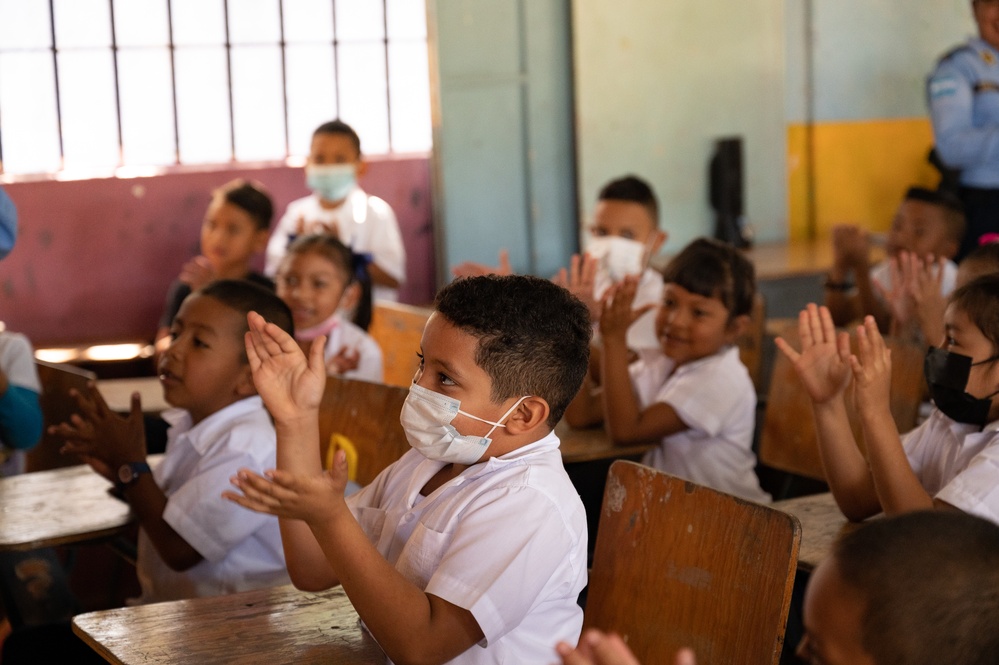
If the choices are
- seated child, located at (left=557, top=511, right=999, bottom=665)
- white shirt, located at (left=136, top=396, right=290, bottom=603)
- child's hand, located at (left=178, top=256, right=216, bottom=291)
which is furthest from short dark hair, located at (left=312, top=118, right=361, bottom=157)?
seated child, located at (left=557, top=511, right=999, bottom=665)

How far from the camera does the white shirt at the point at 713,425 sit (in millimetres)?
2863

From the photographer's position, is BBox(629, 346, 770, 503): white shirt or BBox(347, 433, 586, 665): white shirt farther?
BBox(629, 346, 770, 503): white shirt

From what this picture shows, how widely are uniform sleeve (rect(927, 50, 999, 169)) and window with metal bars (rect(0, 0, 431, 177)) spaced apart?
8.99 feet

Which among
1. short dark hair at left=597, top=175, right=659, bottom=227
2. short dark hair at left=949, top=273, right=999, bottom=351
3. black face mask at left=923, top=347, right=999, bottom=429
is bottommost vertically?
black face mask at left=923, top=347, right=999, bottom=429

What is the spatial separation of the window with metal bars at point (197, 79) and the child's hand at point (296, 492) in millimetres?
4479

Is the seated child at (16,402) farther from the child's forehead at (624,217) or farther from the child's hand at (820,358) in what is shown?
the child's forehead at (624,217)

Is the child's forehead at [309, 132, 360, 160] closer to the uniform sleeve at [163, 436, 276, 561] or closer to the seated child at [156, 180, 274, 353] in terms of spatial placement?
the seated child at [156, 180, 274, 353]

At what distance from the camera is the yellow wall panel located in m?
6.95

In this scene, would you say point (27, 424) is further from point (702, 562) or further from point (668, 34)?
point (668, 34)

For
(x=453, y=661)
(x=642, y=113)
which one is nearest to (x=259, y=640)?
(x=453, y=661)

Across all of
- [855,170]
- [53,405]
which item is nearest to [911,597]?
[53,405]

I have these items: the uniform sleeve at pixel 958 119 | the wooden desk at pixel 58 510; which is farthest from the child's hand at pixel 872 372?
the uniform sleeve at pixel 958 119

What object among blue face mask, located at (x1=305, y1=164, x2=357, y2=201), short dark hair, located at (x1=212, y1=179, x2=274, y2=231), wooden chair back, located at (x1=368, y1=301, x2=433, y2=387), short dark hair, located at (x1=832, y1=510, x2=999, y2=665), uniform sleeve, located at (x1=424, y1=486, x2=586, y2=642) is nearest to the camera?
short dark hair, located at (x1=832, y1=510, x2=999, y2=665)

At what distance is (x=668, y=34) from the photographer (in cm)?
628
